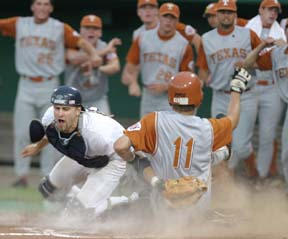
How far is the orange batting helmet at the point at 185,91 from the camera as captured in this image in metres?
6.63

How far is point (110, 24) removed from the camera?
39.9 ft

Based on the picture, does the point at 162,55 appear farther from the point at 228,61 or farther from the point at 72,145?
the point at 72,145

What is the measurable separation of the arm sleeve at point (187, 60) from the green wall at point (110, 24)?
1.81 metres

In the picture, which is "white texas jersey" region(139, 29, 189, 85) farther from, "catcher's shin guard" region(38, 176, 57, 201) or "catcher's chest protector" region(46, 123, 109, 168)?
Result: "catcher's chest protector" region(46, 123, 109, 168)

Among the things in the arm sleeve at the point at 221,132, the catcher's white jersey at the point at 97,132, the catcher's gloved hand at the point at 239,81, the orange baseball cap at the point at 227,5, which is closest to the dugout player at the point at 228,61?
the orange baseball cap at the point at 227,5

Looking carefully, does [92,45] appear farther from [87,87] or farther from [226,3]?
[226,3]

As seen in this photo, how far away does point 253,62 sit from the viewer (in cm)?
857

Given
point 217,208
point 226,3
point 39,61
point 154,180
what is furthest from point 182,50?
point 154,180

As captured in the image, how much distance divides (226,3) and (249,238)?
3119 millimetres

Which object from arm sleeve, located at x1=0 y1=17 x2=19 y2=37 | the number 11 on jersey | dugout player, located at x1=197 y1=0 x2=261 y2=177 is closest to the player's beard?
dugout player, located at x1=197 y1=0 x2=261 y2=177

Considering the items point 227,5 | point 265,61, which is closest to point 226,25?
point 227,5

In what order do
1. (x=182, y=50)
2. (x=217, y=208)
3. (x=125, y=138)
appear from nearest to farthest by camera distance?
(x=125, y=138) < (x=217, y=208) < (x=182, y=50)

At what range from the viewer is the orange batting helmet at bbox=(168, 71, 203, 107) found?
663 cm

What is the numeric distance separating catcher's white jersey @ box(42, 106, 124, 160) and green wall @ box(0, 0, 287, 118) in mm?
4280
